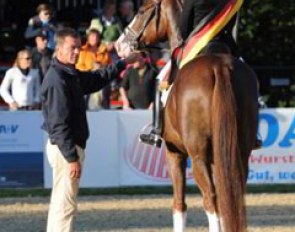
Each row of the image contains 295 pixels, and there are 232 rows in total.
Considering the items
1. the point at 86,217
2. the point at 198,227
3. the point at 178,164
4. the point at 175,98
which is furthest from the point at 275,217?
the point at 175,98

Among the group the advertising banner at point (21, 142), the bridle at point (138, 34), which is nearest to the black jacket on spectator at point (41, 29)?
the advertising banner at point (21, 142)

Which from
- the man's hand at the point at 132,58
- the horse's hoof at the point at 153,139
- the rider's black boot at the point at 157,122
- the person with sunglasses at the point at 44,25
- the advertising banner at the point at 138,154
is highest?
the person with sunglasses at the point at 44,25

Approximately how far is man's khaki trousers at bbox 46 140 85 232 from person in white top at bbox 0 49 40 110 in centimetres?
835

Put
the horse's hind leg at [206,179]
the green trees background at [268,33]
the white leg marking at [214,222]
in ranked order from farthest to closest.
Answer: the green trees background at [268,33] < the white leg marking at [214,222] < the horse's hind leg at [206,179]

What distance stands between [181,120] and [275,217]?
4.33 metres

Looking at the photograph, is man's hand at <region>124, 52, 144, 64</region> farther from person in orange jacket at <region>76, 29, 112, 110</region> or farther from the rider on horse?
person in orange jacket at <region>76, 29, 112, 110</region>

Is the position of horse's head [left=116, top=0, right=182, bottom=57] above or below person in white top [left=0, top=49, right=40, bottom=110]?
above

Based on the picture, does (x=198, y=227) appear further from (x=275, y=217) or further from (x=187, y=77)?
(x=187, y=77)

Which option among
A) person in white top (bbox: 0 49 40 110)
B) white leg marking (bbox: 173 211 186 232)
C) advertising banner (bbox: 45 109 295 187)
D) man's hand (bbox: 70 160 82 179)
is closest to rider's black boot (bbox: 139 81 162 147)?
white leg marking (bbox: 173 211 186 232)

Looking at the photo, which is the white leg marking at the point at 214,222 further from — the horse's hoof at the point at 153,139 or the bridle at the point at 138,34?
the bridle at the point at 138,34

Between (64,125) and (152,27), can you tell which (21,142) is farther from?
(64,125)

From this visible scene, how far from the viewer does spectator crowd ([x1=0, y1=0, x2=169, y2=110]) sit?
17.9 meters

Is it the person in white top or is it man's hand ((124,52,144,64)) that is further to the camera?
the person in white top

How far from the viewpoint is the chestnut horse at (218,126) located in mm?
9086
